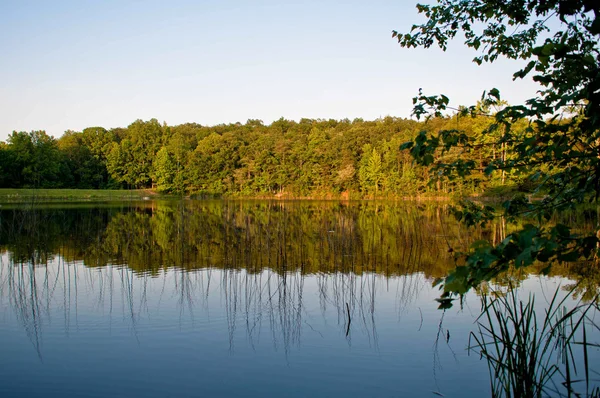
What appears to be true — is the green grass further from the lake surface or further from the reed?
the reed

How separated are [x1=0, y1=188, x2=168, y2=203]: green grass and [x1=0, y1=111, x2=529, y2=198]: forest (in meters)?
5.30

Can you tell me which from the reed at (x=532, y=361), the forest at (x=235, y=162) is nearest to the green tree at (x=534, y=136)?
the reed at (x=532, y=361)

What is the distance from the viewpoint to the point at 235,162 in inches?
2874

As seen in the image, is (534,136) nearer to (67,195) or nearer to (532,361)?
(532,361)

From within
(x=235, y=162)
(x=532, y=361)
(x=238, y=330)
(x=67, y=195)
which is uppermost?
(x=235, y=162)

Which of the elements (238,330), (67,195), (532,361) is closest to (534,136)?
(532,361)

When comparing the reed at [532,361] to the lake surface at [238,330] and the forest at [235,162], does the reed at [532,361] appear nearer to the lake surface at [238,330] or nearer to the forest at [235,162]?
the lake surface at [238,330]

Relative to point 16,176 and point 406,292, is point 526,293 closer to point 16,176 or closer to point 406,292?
point 406,292

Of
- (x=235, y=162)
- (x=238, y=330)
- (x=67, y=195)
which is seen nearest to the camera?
(x=238, y=330)

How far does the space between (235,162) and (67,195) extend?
2540cm

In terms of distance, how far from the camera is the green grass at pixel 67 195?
4755cm

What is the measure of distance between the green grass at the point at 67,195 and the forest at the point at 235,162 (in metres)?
5.30

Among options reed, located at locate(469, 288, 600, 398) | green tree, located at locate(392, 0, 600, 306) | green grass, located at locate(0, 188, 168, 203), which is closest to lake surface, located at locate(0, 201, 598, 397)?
reed, located at locate(469, 288, 600, 398)

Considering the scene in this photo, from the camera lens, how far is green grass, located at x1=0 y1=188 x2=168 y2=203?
156ft
